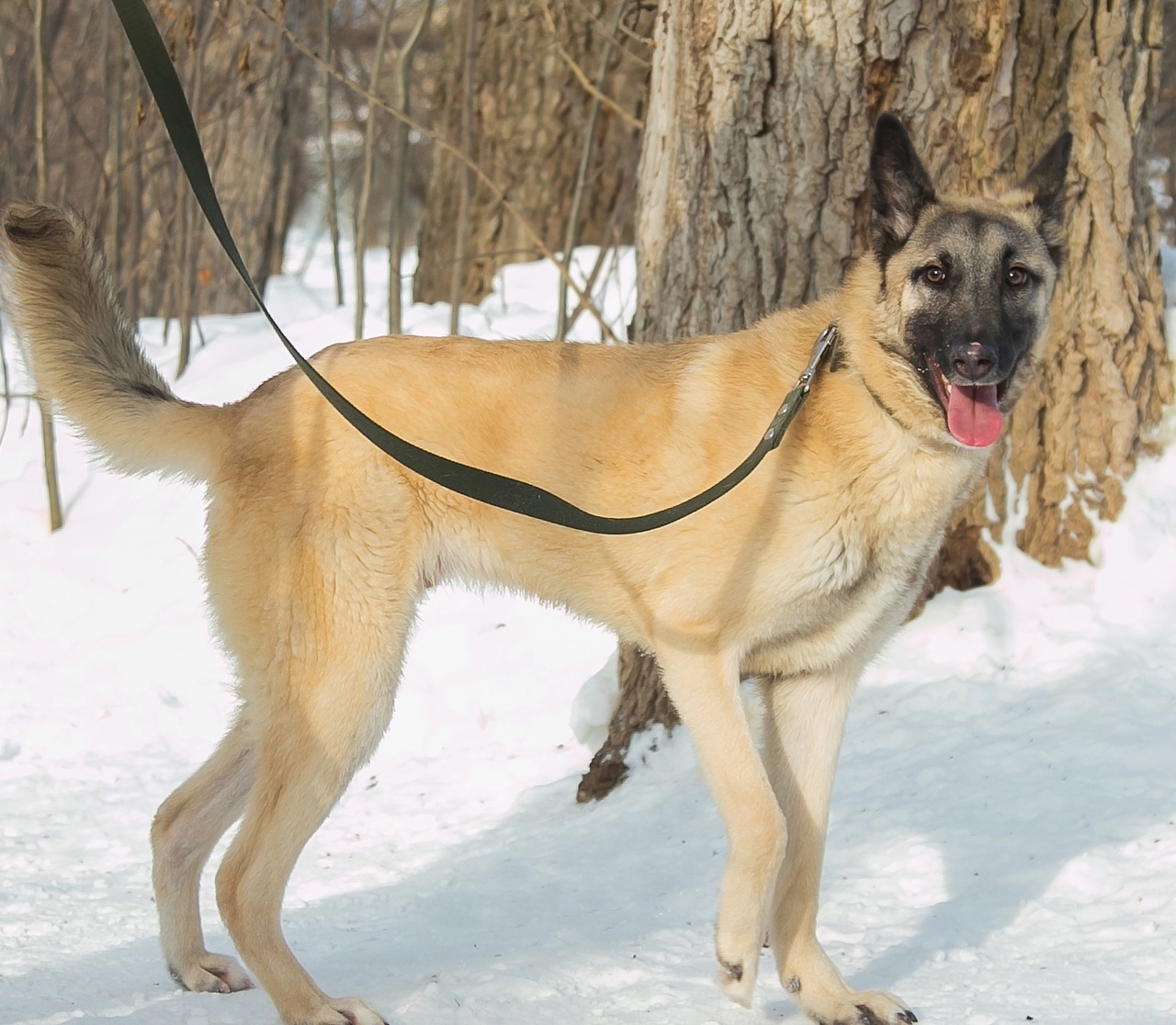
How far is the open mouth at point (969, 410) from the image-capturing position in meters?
3.22

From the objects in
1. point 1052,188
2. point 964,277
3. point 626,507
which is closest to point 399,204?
point 626,507

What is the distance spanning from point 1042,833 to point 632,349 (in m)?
2.01

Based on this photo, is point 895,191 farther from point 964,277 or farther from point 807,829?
point 807,829

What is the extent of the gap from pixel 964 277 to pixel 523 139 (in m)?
6.91

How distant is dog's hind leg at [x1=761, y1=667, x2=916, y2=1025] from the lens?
10.7 feet

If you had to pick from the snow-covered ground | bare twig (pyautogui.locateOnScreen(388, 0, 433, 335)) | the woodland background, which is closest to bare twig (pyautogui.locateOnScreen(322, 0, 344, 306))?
bare twig (pyautogui.locateOnScreen(388, 0, 433, 335))

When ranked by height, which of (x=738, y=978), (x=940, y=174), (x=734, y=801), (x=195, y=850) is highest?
(x=940, y=174)

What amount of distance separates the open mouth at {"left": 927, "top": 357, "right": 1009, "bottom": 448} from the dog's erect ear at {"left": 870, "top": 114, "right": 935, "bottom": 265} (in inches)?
16.4

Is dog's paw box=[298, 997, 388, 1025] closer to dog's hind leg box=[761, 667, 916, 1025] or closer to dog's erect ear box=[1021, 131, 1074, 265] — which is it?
dog's hind leg box=[761, 667, 916, 1025]

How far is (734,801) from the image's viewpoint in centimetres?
318

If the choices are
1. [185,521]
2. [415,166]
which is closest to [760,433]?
[185,521]

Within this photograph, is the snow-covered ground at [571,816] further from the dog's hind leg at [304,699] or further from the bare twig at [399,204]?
the bare twig at [399,204]

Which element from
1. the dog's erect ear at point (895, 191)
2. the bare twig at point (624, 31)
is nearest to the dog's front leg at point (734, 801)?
the dog's erect ear at point (895, 191)

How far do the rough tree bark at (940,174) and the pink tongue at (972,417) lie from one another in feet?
5.12
